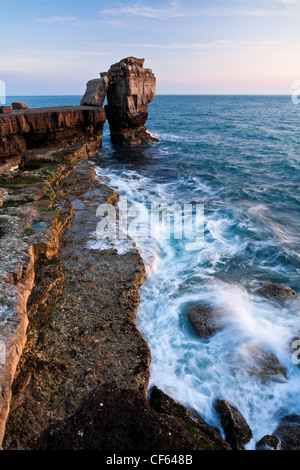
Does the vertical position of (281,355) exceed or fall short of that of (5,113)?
it falls short

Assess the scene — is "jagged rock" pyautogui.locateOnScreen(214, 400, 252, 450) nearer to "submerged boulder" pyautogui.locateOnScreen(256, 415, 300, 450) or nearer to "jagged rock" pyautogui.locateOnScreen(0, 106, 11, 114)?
"submerged boulder" pyautogui.locateOnScreen(256, 415, 300, 450)

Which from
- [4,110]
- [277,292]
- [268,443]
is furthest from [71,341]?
[4,110]

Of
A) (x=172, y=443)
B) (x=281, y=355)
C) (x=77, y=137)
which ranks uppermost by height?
(x=77, y=137)

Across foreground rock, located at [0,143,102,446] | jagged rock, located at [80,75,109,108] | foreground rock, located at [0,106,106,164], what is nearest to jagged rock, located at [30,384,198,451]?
foreground rock, located at [0,143,102,446]

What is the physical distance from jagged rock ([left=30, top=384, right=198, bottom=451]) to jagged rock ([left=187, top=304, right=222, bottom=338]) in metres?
3.78

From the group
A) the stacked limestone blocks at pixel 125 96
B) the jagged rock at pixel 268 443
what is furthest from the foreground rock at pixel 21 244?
the stacked limestone blocks at pixel 125 96

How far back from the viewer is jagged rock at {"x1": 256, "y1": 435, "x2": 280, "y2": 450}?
439 cm

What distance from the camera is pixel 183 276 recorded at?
341 inches

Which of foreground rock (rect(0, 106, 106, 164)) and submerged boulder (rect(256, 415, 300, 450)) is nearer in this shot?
submerged boulder (rect(256, 415, 300, 450))

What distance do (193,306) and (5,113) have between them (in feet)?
53.0

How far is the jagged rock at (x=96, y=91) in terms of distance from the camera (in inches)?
904

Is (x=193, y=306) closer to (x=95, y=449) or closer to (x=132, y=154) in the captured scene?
(x=95, y=449)

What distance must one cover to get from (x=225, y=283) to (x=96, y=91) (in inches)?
827
